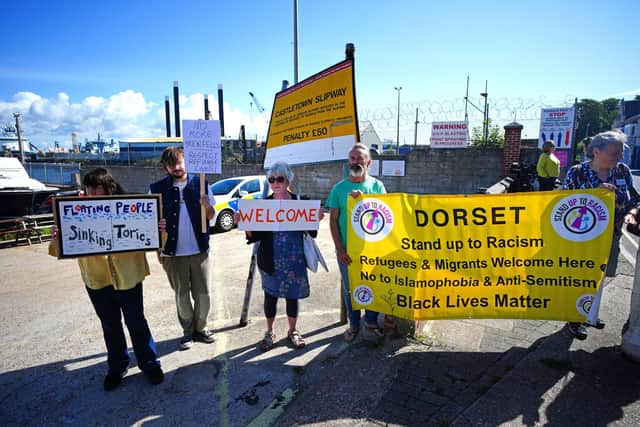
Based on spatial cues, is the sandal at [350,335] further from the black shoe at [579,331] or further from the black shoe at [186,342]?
the black shoe at [579,331]

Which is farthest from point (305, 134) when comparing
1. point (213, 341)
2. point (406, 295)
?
point (213, 341)

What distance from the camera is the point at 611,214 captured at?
2.91 metres

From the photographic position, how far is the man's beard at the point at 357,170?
3.31 m

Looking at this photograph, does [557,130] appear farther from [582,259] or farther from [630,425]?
[630,425]

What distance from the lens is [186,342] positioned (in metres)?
3.68

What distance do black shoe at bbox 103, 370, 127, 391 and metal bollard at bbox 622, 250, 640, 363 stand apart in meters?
4.22

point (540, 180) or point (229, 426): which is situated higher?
point (540, 180)

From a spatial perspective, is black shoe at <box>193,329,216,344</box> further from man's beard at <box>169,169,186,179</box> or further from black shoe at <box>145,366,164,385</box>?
man's beard at <box>169,169,186,179</box>

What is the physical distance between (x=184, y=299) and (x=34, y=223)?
8.81 m

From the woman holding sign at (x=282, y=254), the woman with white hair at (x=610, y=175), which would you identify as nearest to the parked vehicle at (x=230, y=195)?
the woman holding sign at (x=282, y=254)

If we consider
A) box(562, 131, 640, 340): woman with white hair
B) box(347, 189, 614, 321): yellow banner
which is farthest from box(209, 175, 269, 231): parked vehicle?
box(562, 131, 640, 340): woman with white hair

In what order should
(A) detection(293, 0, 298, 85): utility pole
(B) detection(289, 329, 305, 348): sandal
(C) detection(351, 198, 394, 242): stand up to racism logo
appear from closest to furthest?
(C) detection(351, 198, 394, 242): stand up to racism logo, (B) detection(289, 329, 305, 348): sandal, (A) detection(293, 0, 298, 85): utility pole

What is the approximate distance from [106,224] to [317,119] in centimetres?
237

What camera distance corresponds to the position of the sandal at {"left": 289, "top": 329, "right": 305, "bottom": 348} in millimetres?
3558
